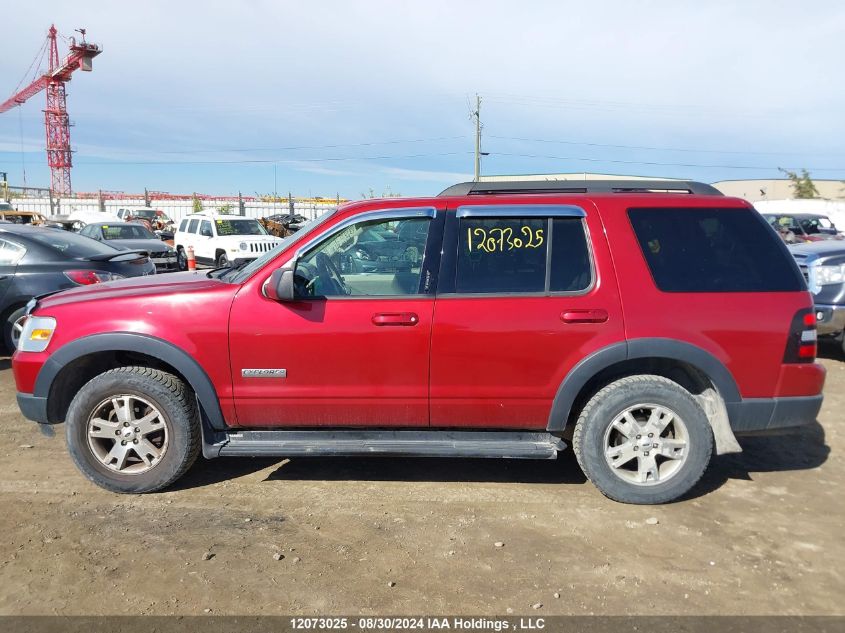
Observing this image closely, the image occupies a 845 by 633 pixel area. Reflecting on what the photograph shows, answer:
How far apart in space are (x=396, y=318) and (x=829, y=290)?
588 cm

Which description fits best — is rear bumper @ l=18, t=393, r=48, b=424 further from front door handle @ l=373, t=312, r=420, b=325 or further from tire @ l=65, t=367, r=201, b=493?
front door handle @ l=373, t=312, r=420, b=325

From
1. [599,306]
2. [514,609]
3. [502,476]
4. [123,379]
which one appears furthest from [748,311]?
[123,379]

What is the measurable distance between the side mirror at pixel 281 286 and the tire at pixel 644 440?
1891 mm

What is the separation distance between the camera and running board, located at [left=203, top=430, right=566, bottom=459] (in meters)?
3.66

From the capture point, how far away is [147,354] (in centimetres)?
368

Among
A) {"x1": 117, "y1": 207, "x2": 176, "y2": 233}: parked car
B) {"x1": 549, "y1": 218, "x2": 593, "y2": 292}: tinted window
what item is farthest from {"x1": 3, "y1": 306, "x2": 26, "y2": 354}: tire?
{"x1": 117, "y1": 207, "x2": 176, "y2": 233}: parked car

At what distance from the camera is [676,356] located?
3.58 m

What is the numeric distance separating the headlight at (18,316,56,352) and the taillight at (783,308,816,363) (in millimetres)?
4420

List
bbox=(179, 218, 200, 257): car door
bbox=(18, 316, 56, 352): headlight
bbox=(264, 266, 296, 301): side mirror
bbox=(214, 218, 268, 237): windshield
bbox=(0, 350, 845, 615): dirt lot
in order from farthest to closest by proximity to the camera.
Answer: bbox=(179, 218, 200, 257): car door → bbox=(214, 218, 268, 237): windshield → bbox=(18, 316, 56, 352): headlight → bbox=(264, 266, 296, 301): side mirror → bbox=(0, 350, 845, 615): dirt lot

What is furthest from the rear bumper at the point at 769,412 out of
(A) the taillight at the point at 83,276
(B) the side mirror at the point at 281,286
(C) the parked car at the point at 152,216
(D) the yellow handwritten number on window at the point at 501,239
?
(C) the parked car at the point at 152,216

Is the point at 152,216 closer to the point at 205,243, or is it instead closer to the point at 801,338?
the point at 205,243

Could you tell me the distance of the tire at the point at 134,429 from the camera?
147 inches

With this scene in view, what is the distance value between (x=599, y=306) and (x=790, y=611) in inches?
68.0

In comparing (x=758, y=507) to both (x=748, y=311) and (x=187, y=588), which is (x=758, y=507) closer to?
(x=748, y=311)
